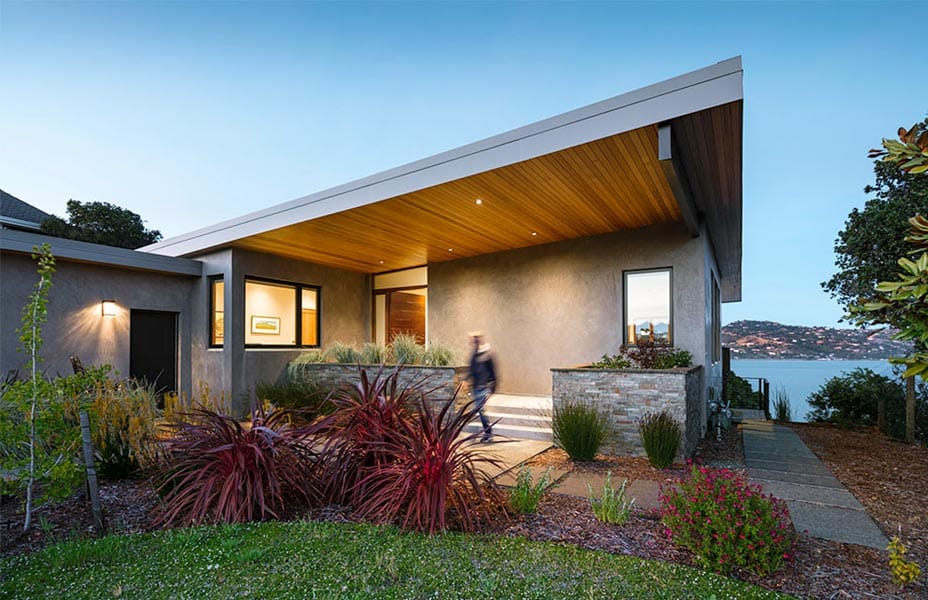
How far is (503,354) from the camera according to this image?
9.52 m

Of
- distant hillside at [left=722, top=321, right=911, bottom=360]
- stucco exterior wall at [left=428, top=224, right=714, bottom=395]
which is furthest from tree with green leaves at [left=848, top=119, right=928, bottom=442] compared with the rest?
distant hillside at [left=722, top=321, right=911, bottom=360]

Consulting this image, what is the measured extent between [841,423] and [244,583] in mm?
11353

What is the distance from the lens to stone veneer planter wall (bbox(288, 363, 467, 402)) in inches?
300

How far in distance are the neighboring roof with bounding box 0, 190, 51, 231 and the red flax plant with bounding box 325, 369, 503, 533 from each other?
55.3 feet

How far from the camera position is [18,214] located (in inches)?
638

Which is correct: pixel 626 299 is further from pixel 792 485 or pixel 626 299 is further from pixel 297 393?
pixel 297 393

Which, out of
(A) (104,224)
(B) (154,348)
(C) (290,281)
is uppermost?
(A) (104,224)

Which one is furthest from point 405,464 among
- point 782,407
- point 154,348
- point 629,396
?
point 782,407

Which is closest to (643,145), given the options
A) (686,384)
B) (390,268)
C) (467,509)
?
(686,384)

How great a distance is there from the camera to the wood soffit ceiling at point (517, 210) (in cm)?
526

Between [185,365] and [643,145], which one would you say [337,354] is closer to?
[185,365]

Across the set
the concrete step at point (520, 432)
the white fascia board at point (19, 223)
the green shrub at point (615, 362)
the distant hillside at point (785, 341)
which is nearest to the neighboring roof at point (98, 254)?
the concrete step at point (520, 432)

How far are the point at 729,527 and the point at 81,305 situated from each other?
9.05 m

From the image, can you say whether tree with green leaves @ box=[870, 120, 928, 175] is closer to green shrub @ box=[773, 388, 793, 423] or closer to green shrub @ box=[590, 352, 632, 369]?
green shrub @ box=[590, 352, 632, 369]
